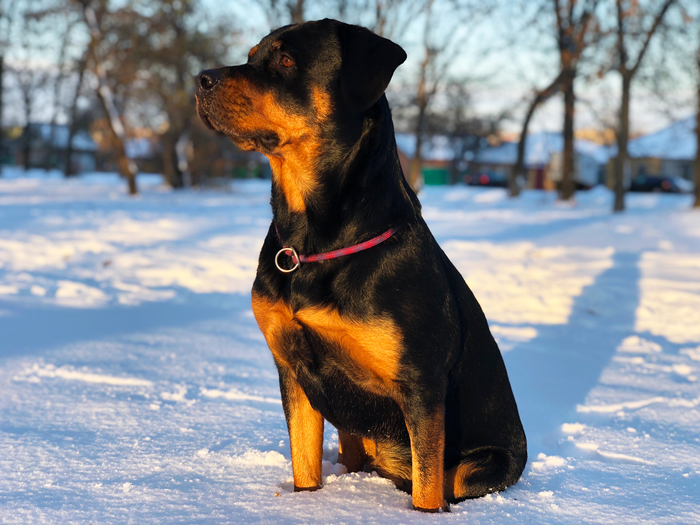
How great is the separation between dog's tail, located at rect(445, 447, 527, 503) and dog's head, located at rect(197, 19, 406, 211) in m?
1.22

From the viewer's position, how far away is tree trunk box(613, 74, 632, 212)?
1831 cm

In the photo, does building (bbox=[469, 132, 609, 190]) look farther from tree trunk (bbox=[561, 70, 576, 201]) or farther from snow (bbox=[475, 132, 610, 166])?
tree trunk (bbox=[561, 70, 576, 201])

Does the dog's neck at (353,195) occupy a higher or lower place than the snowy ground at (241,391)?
higher

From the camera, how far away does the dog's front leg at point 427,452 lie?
7.10ft

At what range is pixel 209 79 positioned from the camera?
235cm

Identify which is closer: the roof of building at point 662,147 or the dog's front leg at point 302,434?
the dog's front leg at point 302,434

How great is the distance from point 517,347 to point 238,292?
3262 millimetres

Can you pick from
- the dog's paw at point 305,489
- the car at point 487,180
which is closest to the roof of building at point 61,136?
the car at point 487,180

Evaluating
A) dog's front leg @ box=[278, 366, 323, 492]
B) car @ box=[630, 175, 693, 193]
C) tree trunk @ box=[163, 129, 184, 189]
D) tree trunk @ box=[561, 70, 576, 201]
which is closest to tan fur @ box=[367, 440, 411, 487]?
dog's front leg @ box=[278, 366, 323, 492]

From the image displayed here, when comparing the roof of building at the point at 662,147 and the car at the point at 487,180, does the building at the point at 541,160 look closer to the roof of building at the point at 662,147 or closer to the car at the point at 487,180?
the roof of building at the point at 662,147

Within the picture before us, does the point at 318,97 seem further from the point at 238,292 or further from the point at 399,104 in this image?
the point at 399,104

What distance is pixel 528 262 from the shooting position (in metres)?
9.03

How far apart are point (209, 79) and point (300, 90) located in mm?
348

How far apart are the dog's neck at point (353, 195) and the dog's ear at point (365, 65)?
13 cm
